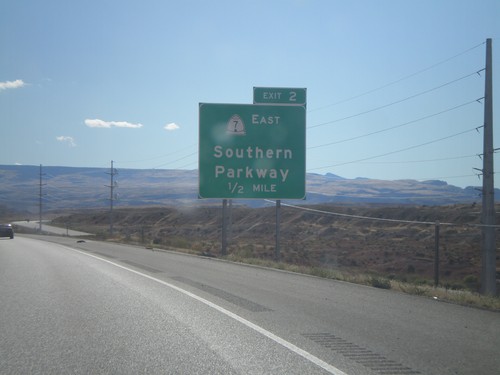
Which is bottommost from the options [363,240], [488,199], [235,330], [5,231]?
[5,231]

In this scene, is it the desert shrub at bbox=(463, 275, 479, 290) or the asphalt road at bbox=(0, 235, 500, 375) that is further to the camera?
the desert shrub at bbox=(463, 275, 479, 290)

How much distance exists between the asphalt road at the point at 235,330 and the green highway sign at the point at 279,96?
10.6 meters

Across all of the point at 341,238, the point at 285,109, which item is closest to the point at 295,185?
the point at 285,109

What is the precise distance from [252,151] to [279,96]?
2.55 metres

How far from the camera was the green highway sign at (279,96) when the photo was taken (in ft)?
75.8

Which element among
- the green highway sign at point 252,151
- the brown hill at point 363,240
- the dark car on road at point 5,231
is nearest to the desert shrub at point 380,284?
the brown hill at point 363,240

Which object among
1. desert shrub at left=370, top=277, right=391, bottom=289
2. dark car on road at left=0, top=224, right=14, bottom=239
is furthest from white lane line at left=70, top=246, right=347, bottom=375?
dark car on road at left=0, top=224, right=14, bottom=239

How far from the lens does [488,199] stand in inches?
683

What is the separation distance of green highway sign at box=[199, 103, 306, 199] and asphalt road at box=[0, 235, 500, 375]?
356 inches

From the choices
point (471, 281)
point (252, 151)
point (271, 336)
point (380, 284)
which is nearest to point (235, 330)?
point (271, 336)

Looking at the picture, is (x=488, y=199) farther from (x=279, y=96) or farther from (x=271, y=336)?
(x=271, y=336)

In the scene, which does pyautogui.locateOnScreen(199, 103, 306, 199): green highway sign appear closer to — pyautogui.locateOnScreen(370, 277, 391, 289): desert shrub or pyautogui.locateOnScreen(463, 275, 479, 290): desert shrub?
pyautogui.locateOnScreen(463, 275, 479, 290): desert shrub

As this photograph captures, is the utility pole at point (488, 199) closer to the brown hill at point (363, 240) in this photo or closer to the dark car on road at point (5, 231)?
the brown hill at point (363, 240)

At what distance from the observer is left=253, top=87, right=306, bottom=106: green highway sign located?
75.8 feet
